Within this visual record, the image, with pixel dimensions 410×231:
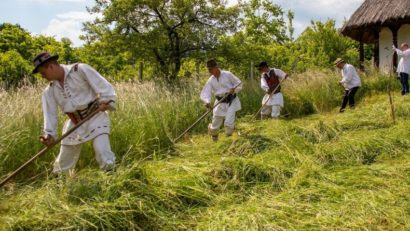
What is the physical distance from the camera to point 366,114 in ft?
23.3

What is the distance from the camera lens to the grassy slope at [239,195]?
2783 millimetres

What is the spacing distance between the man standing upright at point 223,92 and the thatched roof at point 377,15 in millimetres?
7862

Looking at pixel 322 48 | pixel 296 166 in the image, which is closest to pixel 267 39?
pixel 322 48

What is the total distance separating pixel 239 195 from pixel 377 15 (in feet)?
36.5

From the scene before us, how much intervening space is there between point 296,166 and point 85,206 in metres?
2.08

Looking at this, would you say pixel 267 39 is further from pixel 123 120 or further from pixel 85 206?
pixel 85 206

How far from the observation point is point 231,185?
11.8 ft

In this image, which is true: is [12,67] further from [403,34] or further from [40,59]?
[403,34]

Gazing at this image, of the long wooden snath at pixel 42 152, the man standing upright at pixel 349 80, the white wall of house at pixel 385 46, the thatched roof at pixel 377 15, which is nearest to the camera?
the long wooden snath at pixel 42 152

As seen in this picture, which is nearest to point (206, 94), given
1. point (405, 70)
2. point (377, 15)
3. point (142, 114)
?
point (142, 114)

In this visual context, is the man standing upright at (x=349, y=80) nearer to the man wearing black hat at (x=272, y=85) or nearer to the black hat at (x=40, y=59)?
the man wearing black hat at (x=272, y=85)

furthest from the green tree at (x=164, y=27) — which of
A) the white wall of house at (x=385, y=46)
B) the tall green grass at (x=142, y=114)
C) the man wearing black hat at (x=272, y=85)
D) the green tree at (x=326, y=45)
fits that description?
the green tree at (x=326, y=45)

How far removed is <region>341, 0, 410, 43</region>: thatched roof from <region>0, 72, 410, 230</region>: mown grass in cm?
755

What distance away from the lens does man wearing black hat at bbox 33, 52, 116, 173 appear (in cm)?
376
